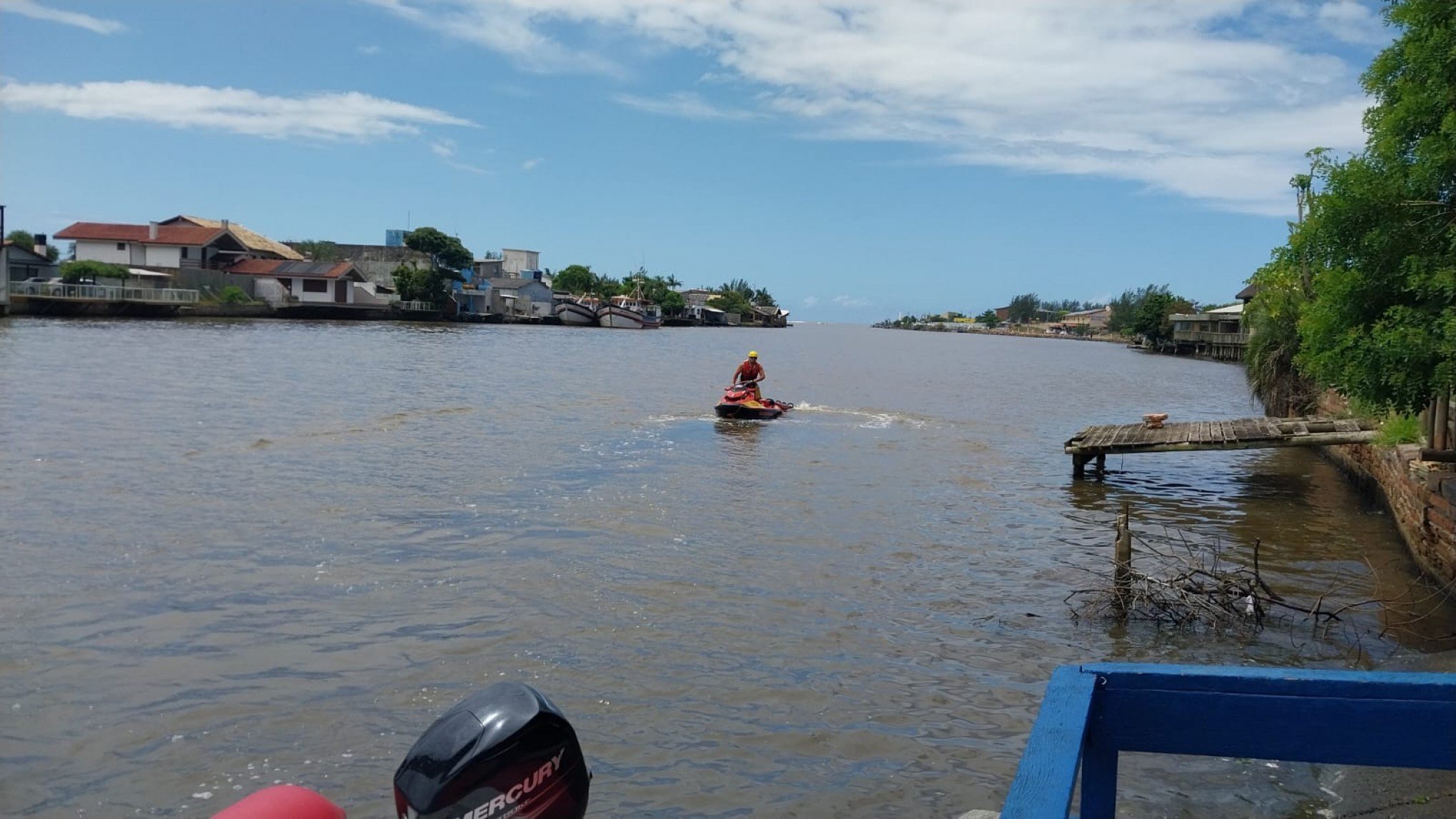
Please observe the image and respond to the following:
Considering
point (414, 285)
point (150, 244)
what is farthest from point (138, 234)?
point (414, 285)

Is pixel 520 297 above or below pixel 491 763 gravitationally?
above

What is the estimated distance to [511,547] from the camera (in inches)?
491

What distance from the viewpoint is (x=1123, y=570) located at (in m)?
10.0

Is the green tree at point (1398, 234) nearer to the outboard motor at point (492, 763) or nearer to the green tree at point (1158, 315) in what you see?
the outboard motor at point (492, 763)

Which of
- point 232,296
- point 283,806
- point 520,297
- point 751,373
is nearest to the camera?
point 283,806

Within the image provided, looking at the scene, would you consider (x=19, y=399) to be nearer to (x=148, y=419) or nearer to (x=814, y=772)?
(x=148, y=419)

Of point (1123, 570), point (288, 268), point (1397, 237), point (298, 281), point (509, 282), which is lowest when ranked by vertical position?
point (1123, 570)

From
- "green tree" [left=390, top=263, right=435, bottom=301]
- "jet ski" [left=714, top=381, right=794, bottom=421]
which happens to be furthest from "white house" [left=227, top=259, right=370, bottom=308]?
"jet ski" [left=714, top=381, right=794, bottom=421]

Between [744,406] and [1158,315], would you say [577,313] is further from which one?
[744,406]

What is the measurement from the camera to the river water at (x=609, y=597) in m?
6.85

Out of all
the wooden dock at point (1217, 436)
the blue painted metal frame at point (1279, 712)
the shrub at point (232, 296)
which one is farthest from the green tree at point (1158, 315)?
the blue painted metal frame at point (1279, 712)

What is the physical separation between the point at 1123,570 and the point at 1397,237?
401cm

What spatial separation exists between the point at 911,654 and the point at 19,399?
22.2 metres

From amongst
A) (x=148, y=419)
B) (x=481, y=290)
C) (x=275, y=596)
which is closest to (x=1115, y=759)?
(x=275, y=596)
